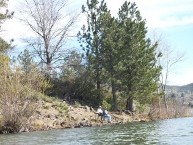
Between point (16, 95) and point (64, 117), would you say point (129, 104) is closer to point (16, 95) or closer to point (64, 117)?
point (64, 117)

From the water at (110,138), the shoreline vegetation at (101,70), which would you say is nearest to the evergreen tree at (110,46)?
the shoreline vegetation at (101,70)

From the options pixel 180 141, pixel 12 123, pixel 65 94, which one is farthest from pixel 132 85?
pixel 180 141

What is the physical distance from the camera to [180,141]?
19.9 metres

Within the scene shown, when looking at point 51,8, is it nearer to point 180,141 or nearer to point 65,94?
point 65,94

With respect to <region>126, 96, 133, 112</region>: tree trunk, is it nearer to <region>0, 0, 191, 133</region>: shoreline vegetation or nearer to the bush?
<region>0, 0, 191, 133</region>: shoreline vegetation

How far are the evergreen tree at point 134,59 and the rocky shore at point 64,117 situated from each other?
400cm

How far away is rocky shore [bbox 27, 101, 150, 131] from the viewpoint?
35.9m

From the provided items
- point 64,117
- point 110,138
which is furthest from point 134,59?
point 110,138

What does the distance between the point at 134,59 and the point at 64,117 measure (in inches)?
512

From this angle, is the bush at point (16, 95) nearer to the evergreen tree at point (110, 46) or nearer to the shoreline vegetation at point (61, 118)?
the shoreline vegetation at point (61, 118)

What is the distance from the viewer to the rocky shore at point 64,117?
1415 inches

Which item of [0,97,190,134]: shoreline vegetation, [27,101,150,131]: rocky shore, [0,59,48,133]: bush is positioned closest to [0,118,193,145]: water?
[0,59,48,133]: bush

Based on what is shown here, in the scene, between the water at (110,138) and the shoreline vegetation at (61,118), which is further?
the shoreline vegetation at (61,118)

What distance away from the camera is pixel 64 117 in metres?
39.9
